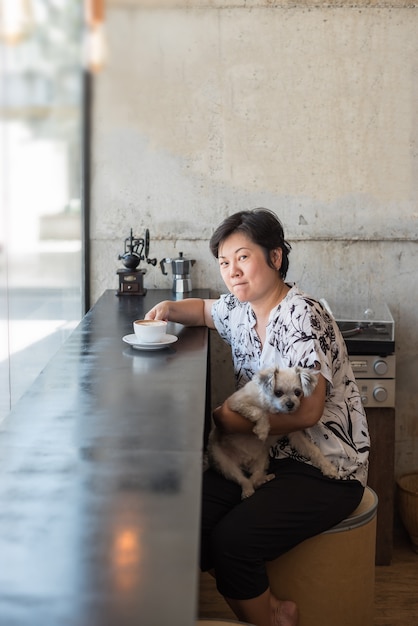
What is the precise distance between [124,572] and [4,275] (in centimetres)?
181

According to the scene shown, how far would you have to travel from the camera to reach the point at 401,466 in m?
4.15

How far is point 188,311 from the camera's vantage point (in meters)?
3.22

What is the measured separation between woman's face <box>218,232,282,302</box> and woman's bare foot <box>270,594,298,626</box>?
3.19 ft

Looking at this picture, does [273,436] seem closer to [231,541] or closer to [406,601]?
[231,541]

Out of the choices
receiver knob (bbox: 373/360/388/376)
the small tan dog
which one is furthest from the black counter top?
receiver knob (bbox: 373/360/388/376)

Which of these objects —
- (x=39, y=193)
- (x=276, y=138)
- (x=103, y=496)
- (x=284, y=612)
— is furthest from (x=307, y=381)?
(x=276, y=138)

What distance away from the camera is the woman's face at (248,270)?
2.67 m

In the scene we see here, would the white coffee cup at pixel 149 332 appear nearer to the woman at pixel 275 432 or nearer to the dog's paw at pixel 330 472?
the woman at pixel 275 432

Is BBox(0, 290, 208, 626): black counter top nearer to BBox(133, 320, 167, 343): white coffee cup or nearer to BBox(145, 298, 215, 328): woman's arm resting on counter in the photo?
BBox(133, 320, 167, 343): white coffee cup

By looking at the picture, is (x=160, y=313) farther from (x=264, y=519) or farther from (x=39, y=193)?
(x=264, y=519)

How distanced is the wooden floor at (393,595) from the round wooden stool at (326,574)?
848 mm

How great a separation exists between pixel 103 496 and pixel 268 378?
934 mm

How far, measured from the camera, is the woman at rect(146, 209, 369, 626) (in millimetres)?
2309

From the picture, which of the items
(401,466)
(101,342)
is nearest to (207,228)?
(101,342)
